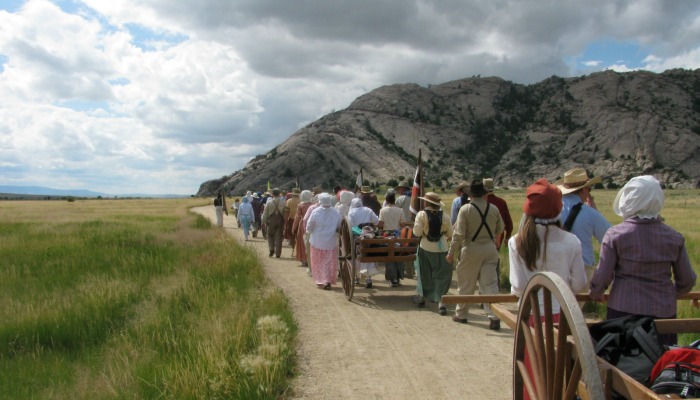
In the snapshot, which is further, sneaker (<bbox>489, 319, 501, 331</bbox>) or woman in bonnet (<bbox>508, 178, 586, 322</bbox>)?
sneaker (<bbox>489, 319, 501, 331</bbox>)

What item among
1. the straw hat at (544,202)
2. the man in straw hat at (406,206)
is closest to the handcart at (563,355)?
the straw hat at (544,202)

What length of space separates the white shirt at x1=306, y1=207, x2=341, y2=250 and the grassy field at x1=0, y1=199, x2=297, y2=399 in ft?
4.18

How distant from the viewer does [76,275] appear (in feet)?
37.5

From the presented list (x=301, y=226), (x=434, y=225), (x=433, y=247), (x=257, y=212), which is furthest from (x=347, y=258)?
(x=257, y=212)

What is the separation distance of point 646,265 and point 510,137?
115 m

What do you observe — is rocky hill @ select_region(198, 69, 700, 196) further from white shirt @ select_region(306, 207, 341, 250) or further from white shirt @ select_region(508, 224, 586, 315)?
white shirt @ select_region(508, 224, 586, 315)

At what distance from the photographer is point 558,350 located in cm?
264

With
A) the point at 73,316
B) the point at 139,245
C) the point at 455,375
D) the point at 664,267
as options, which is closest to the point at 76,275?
the point at 73,316

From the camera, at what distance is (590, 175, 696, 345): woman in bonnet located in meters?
3.51

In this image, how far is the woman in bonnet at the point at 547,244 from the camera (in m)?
4.25

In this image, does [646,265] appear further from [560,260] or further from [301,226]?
[301,226]

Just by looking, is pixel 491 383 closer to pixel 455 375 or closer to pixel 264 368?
pixel 455 375

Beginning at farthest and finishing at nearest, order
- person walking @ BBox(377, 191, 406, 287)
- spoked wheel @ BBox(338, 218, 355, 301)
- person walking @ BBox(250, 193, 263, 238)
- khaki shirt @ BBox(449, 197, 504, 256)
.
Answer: person walking @ BBox(250, 193, 263, 238) → person walking @ BBox(377, 191, 406, 287) → spoked wheel @ BBox(338, 218, 355, 301) → khaki shirt @ BBox(449, 197, 504, 256)

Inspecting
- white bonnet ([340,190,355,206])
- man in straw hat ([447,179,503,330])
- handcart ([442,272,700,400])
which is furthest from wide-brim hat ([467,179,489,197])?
white bonnet ([340,190,355,206])
